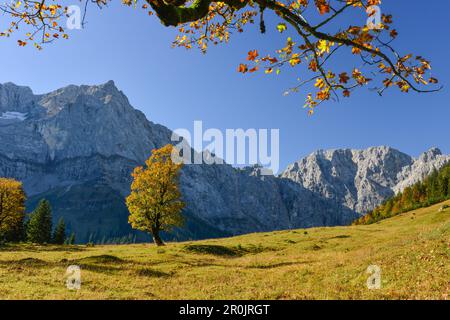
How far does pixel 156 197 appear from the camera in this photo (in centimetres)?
5234

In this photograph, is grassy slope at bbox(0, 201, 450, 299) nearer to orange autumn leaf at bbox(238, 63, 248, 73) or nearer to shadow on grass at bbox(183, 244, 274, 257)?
orange autumn leaf at bbox(238, 63, 248, 73)

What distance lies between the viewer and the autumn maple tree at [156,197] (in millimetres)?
52278

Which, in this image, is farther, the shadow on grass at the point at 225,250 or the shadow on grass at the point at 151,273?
the shadow on grass at the point at 225,250

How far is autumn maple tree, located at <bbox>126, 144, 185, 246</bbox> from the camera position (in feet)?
172

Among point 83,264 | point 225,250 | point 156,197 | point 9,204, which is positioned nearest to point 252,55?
point 83,264

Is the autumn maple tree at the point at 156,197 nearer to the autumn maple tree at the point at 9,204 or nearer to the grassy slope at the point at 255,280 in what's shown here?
the grassy slope at the point at 255,280

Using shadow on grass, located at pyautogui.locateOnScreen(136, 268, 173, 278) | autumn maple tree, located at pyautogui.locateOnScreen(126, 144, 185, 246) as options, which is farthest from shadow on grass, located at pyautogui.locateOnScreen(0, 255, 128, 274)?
autumn maple tree, located at pyautogui.locateOnScreen(126, 144, 185, 246)

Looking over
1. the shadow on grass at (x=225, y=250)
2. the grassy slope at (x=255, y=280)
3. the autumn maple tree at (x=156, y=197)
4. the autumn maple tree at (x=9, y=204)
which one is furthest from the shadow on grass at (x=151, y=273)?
the autumn maple tree at (x=9, y=204)

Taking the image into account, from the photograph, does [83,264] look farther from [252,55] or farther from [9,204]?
[9,204]

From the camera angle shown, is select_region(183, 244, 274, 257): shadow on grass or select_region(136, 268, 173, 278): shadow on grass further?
select_region(183, 244, 274, 257): shadow on grass

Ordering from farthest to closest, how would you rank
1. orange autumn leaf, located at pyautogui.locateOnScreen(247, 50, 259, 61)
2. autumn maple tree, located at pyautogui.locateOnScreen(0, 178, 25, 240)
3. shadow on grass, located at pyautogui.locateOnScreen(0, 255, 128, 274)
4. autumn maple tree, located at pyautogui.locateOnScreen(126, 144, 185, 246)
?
autumn maple tree, located at pyautogui.locateOnScreen(0, 178, 25, 240), autumn maple tree, located at pyautogui.locateOnScreen(126, 144, 185, 246), shadow on grass, located at pyautogui.locateOnScreen(0, 255, 128, 274), orange autumn leaf, located at pyautogui.locateOnScreen(247, 50, 259, 61)

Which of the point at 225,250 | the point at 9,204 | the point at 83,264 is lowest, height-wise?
the point at 225,250

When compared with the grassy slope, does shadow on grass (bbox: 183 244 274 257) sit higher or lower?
lower
